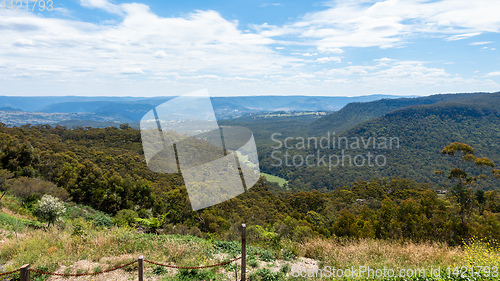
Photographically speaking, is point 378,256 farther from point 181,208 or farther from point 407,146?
point 407,146

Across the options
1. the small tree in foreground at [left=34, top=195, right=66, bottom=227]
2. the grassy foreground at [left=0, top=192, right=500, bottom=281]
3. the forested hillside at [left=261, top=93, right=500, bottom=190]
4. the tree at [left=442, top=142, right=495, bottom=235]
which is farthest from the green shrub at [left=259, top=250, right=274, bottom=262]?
the forested hillside at [left=261, top=93, right=500, bottom=190]

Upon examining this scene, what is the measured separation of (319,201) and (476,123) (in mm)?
113665

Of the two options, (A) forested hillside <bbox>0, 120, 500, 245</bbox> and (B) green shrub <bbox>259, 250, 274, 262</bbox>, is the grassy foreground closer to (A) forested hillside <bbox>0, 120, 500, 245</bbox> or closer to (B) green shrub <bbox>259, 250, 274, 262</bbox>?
(B) green shrub <bbox>259, 250, 274, 262</bbox>

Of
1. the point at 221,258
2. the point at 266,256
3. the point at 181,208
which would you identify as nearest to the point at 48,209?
the point at 221,258

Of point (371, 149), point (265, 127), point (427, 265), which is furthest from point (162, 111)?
point (265, 127)

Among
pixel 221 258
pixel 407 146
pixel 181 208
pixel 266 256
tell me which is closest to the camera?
pixel 221 258

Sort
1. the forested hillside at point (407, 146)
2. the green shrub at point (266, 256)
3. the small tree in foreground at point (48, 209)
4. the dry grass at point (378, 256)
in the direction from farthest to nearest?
the forested hillside at point (407, 146), the small tree in foreground at point (48, 209), the green shrub at point (266, 256), the dry grass at point (378, 256)

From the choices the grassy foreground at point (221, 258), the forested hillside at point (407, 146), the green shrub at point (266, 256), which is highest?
the grassy foreground at point (221, 258)

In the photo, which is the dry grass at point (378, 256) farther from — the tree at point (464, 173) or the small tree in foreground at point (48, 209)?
the tree at point (464, 173)

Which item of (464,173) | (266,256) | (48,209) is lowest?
(464,173)

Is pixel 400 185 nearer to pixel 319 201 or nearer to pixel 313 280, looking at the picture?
pixel 319 201

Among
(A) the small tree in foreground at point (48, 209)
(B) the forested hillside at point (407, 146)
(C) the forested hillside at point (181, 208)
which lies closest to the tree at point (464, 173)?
(C) the forested hillside at point (181, 208)

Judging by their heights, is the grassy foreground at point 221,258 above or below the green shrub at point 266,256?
above

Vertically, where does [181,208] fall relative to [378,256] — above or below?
below
